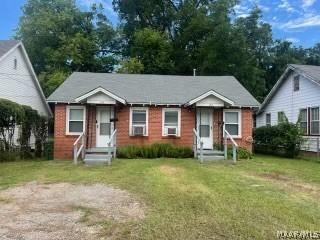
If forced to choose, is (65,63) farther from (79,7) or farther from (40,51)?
(79,7)

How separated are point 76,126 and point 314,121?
12651 millimetres

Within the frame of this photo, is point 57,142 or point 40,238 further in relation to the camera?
point 57,142

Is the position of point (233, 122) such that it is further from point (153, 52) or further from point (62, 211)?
point (153, 52)

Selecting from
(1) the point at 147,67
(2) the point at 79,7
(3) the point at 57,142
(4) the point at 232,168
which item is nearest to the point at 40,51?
(2) the point at 79,7

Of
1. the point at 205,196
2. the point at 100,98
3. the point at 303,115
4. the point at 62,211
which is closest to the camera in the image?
the point at 62,211

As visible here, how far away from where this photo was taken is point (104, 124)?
1847 centimetres

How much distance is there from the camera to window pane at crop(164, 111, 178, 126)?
747 inches

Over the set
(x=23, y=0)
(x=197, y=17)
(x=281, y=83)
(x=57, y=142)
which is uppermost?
(x=23, y=0)

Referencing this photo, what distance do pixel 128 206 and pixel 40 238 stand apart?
7.38 ft

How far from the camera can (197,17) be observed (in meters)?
38.5

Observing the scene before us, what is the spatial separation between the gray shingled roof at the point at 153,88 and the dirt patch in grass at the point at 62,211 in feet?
31.5

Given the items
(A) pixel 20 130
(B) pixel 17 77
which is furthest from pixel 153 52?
(A) pixel 20 130

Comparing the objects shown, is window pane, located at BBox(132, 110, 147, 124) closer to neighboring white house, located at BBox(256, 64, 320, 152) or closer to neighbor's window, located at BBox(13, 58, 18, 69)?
neighboring white house, located at BBox(256, 64, 320, 152)

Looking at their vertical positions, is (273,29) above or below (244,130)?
above
